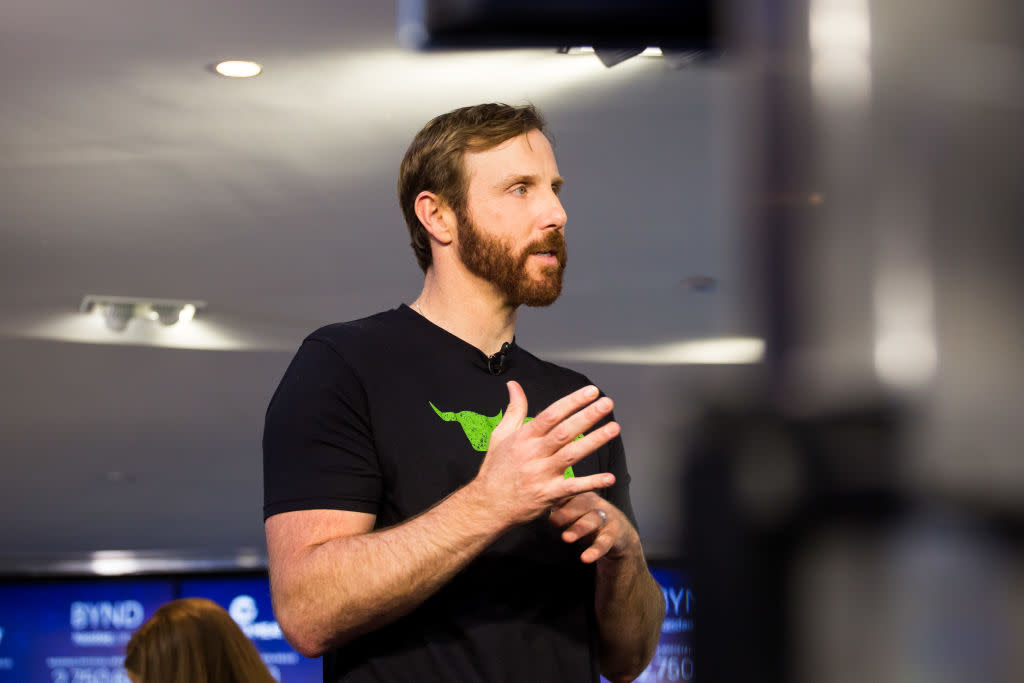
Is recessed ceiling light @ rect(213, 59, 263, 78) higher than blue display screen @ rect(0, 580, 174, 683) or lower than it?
higher

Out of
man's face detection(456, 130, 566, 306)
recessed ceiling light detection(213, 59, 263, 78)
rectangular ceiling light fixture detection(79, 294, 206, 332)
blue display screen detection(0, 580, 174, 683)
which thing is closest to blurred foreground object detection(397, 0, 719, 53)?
man's face detection(456, 130, 566, 306)

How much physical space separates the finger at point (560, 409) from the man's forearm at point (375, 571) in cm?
12

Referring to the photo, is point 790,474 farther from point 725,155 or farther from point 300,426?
point 300,426

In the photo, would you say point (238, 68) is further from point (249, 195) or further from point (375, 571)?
point (375, 571)

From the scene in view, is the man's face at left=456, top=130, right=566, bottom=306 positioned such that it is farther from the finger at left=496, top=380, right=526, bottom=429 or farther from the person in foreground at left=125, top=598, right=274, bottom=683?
the person in foreground at left=125, top=598, right=274, bottom=683

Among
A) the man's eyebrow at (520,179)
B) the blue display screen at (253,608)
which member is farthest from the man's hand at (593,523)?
the blue display screen at (253,608)

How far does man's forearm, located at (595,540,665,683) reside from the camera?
1.14 metres

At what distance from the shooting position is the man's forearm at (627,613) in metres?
1.14

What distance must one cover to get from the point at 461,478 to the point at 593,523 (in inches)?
7.9

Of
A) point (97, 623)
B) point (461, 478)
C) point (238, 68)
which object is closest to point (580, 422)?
point (461, 478)

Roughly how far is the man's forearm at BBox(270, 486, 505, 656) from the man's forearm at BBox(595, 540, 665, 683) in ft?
0.72

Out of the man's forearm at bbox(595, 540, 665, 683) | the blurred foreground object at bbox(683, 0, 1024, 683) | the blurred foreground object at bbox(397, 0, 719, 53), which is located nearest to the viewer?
the blurred foreground object at bbox(683, 0, 1024, 683)

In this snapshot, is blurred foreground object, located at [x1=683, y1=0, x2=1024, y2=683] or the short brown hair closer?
blurred foreground object, located at [x1=683, y1=0, x2=1024, y2=683]

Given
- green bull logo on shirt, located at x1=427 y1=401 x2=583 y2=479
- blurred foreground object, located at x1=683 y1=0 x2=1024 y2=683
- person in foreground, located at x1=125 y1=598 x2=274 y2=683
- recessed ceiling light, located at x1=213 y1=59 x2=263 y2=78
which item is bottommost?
person in foreground, located at x1=125 y1=598 x2=274 y2=683
